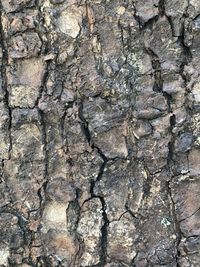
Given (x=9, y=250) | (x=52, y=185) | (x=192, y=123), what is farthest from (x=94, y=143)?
(x=9, y=250)

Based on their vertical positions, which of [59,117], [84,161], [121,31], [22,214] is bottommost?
[22,214]

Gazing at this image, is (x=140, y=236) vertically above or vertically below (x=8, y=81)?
below

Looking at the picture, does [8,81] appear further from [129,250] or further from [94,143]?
[129,250]

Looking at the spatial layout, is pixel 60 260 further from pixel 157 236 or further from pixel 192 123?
pixel 192 123

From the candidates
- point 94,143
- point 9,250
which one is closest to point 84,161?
point 94,143

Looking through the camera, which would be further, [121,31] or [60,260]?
[60,260]

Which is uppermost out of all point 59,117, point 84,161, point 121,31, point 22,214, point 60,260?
point 121,31
